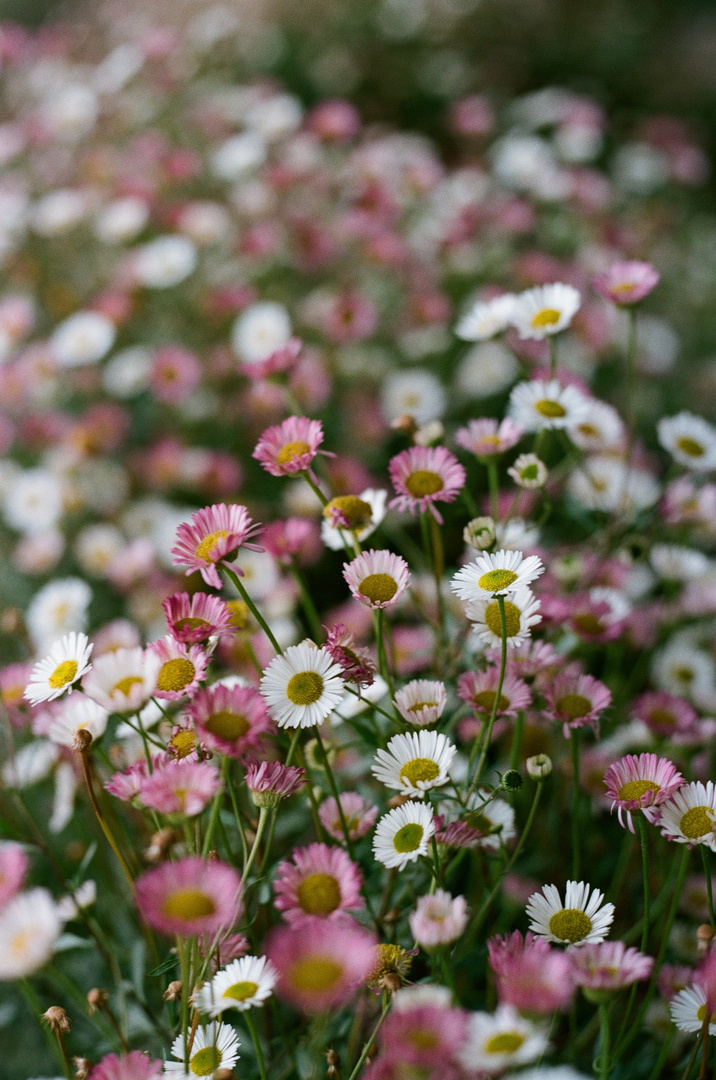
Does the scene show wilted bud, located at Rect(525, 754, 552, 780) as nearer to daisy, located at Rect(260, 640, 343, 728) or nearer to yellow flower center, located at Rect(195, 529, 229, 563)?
daisy, located at Rect(260, 640, 343, 728)

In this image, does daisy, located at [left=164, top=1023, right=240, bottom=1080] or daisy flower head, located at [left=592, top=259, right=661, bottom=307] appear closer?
daisy, located at [left=164, top=1023, right=240, bottom=1080]

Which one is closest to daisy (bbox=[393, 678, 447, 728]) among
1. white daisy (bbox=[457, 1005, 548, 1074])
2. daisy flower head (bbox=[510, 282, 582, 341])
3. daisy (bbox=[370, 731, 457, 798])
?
daisy (bbox=[370, 731, 457, 798])

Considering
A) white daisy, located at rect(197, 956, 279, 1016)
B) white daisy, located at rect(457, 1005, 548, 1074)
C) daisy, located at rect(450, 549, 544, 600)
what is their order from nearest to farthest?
white daisy, located at rect(457, 1005, 548, 1074), white daisy, located at rect(197, 956, 279, 1016), daisy, located at rect(450, 549, 544, 600)

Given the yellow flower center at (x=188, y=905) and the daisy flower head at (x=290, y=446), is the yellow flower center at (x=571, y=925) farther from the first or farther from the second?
the daisy flower head at (x=290, y=446)

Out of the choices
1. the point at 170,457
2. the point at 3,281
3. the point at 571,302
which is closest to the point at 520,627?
the point at 571,302

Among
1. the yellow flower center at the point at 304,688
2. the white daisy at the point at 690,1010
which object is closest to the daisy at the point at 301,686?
the yellow flower center at the point at 304,688

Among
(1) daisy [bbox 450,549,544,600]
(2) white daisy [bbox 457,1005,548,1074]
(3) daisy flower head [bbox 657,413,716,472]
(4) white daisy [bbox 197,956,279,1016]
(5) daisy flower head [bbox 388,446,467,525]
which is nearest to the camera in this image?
(2) white daisy [bbox 457,1005,548,1074]

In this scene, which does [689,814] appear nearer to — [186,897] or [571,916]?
[571,916]
